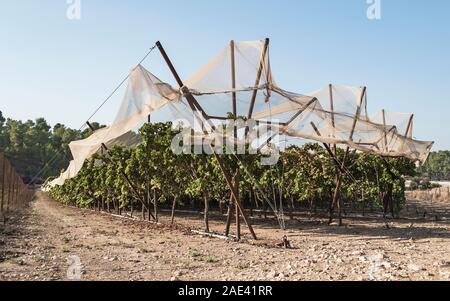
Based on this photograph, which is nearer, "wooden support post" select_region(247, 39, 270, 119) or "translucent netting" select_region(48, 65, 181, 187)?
"translucent netting" select_region(48, 65, 181, 187)

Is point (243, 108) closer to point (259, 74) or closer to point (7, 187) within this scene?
point (259, 74)

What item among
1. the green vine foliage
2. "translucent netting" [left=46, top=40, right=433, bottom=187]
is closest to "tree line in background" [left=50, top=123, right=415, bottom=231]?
the green vine foliage

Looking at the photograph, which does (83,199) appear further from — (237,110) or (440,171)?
(440,171)

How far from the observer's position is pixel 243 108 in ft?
46.0

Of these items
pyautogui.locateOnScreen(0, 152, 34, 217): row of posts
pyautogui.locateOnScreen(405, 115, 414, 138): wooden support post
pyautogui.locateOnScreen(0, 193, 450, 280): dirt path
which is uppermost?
pyautogui.locateOnScreen(405, 115, 414, 138): wooden support post

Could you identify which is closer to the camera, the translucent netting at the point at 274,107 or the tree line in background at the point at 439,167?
the translucent netting at the point at 274,107

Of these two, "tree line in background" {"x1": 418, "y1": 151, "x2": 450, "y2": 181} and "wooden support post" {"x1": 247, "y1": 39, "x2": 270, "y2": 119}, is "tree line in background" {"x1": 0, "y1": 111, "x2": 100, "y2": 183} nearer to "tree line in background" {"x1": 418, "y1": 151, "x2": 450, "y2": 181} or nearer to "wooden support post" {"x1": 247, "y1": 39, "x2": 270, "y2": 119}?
"wooden support post" {"x1": 247, "y1": 39, "x2": 270, "y2": 119}

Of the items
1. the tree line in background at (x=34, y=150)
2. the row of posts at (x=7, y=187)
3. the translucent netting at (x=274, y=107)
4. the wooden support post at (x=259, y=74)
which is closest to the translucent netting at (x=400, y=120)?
the translucent netting at (x=274, y=107)

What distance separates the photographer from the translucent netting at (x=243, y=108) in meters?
12.1

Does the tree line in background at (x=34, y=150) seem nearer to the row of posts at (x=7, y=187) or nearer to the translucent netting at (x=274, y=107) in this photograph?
the row of posts at (x=7, y=187)

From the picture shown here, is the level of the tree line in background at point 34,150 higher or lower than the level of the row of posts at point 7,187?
higher

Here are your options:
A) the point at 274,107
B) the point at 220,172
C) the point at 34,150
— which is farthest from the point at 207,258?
the point at 34,150

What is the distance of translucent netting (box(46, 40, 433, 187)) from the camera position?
1212cm

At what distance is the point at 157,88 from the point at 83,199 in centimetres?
2841
